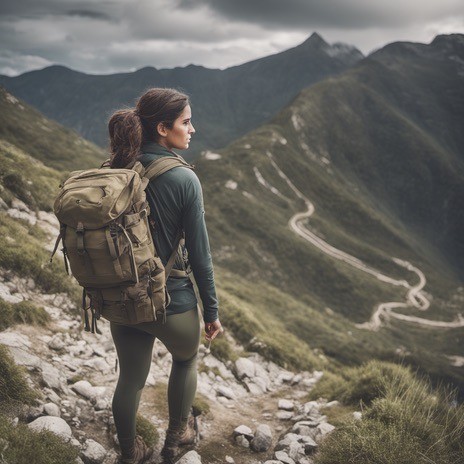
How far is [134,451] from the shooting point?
4.48 meters

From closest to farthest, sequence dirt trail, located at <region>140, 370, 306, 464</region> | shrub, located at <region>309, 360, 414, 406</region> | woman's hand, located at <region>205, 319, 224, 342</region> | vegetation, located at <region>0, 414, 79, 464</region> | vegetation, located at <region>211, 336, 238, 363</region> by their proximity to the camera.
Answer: vegetation, located at <region>0, 414, 79, 464</region> < woman's hand, located at <region>205, 319, 224, 342</region> < dirt trail, located at <region>140, 370, 306, 464</region> < shrub, located at <region>309, 360, 414, 406</region> < vegetation, located at <region>211, 336, 238, 363</region>

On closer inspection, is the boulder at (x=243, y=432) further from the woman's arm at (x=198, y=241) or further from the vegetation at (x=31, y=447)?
the woman's arm at (x=198, y=241)

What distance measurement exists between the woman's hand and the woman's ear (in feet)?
6.64

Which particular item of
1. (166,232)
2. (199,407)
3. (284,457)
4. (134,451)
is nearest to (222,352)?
(199,407)

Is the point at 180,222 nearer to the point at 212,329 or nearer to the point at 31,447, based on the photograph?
the point at 212,329

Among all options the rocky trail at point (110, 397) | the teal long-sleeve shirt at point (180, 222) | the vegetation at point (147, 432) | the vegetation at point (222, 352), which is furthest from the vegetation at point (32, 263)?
the teal long-sleeve shirt at point (180, 222)

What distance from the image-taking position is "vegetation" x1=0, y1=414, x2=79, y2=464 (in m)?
3.54

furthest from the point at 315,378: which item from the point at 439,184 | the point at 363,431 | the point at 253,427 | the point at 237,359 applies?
the point at 439,184

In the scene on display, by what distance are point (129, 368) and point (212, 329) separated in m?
0.95

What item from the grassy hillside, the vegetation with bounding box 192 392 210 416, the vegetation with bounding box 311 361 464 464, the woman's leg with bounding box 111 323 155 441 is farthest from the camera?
the grassy hillside

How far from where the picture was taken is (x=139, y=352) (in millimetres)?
4113

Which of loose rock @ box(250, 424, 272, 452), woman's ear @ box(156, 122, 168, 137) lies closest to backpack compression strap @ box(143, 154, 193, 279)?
woman's ear @ box(156, 122, 168, 137)

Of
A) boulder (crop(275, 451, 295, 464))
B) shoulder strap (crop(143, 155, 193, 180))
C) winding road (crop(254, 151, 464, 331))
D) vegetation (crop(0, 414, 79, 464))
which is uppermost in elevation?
Answer: shoulder strap (crop(143, 155, 193, 180))

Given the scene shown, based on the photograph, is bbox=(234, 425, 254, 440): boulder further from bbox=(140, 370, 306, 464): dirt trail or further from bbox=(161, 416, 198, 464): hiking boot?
bbox=(161, 416, 198, 464): hiking boot
